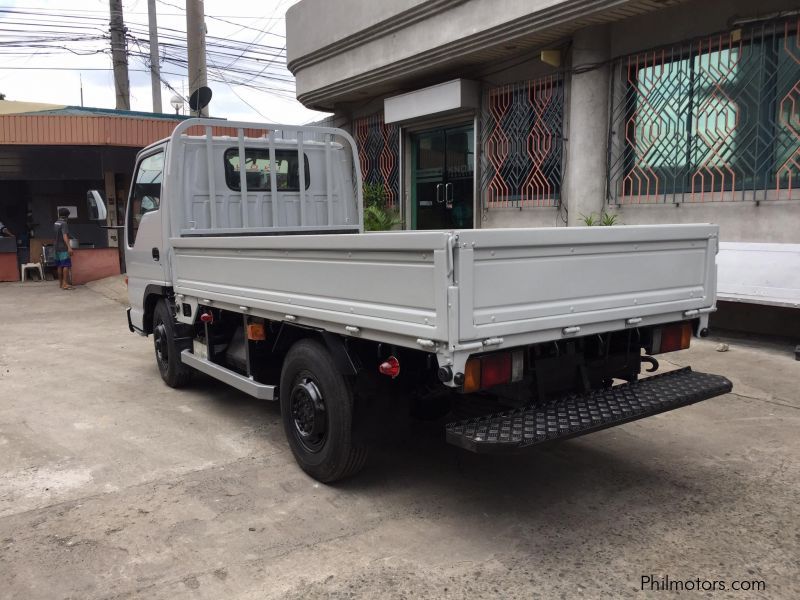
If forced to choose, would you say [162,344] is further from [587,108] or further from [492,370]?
[587,108]

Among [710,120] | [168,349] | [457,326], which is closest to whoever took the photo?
[457,326]

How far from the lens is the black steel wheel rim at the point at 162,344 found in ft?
21.5

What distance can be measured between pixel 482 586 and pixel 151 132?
52.7 ft

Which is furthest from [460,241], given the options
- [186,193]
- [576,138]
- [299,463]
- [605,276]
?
[576,138]

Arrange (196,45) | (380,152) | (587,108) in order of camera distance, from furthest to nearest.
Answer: (380,152) → (196,45) → (587,108)

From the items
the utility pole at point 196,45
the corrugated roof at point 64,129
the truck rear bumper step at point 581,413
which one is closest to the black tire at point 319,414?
the truck rear bumper step at point 581,413

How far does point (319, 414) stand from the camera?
3.99 metres

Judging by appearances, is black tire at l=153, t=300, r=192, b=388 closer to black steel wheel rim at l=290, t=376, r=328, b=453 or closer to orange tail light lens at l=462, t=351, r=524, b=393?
black steel wheel rim at l=290, t=376, r=328, b=453

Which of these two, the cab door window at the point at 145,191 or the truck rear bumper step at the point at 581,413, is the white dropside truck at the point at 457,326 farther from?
the cab door window at the point at 145,191

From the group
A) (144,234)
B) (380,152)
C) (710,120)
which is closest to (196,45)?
(380,152)

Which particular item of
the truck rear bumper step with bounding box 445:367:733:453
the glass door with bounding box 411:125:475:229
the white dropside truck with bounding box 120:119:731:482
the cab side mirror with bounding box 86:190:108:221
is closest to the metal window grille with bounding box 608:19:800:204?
the glass door with bounding box 411:125:475:229

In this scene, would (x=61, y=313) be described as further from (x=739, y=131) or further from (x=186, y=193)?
(x=739, y=131)

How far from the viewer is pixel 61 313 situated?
40.4 ft

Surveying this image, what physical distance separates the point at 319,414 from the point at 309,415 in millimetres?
179
